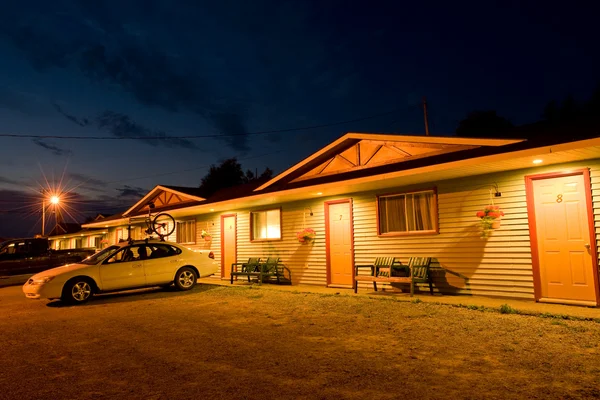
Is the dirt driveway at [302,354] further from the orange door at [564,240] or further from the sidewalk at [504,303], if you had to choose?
the orange door at [564,240]

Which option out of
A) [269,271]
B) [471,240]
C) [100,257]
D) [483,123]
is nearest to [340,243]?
[269,271]

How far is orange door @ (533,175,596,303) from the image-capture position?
7645 millimetres

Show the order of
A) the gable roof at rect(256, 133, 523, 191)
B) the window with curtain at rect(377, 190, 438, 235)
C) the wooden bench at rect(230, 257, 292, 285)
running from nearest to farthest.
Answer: the gable roof at rect(256, 133, 523, 191) → the window with curtain at rect(377, 190, 438, 235) → the wooden bench at rect(230, 257, 292, 285)

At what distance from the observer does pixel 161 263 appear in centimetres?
1138

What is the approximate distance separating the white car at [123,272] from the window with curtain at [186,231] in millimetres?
5002

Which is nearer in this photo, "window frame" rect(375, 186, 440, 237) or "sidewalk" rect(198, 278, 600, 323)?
"sidewalk" rect(198, 278, 600, 323)

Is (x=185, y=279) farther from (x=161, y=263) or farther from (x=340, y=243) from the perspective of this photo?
(x=340, y=243)

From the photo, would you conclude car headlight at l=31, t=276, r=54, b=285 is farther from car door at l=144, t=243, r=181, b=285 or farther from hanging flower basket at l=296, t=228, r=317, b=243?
hanging flower basket at l=296, t=228, r=317, b=243

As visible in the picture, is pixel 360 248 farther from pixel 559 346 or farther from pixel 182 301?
pixel 559 346

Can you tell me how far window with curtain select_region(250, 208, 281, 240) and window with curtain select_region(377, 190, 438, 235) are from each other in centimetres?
403

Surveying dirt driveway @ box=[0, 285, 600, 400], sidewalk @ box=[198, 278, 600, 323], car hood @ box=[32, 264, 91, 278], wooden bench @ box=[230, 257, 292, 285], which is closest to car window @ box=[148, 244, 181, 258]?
car hood @ box=[32, 264, 91, 278]

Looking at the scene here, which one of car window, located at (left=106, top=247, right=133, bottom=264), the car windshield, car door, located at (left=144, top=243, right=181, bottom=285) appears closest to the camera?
the car windshield

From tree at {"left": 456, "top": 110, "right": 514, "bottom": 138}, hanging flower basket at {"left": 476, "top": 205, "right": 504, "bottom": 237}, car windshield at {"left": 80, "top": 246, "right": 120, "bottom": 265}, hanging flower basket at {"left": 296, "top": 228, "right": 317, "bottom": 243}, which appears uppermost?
tree at {"left": 456, "top": 110, "right": 514, "bottom": 138}

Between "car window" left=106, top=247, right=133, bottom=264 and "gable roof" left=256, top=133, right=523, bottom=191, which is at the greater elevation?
"gable roof" left=256, top=133, right=523, bottom=191
